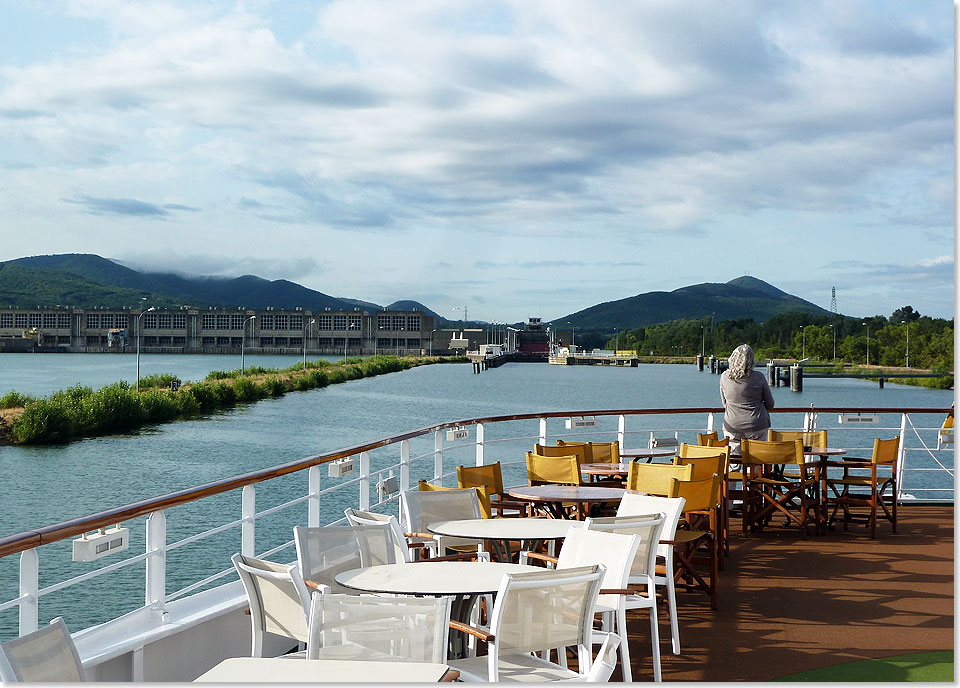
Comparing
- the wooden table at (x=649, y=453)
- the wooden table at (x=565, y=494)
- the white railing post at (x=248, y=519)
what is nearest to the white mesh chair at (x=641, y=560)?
the wooden table at (x=565, y=494)

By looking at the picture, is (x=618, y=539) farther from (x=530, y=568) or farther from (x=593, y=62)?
(x=593, y=62)

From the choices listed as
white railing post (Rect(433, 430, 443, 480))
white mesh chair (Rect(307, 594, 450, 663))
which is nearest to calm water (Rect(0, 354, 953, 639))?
white railing post (Rect(433, 430, 443, 480))

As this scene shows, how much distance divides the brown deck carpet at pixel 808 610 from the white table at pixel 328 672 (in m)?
1.82

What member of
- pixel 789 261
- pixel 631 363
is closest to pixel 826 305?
pixel 789 261

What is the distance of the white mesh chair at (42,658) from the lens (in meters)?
1.89

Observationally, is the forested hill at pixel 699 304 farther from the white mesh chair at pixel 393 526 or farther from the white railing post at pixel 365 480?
the white mesh chair at pixel 393 526

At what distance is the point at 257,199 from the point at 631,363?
177 ft

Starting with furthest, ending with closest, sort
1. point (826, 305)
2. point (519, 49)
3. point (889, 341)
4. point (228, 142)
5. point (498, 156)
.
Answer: point (826, 305) < point (889, 341) < point (228, 142) < point (498, 156) < point (519, 49)

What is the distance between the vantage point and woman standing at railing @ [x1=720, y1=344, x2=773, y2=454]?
7516mm

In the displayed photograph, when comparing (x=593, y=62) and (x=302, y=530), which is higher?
(x=593, y=62)

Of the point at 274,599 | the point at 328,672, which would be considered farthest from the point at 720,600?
the point at 328,672

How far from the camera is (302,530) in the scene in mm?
3357

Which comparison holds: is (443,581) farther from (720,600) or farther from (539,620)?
(720,600)

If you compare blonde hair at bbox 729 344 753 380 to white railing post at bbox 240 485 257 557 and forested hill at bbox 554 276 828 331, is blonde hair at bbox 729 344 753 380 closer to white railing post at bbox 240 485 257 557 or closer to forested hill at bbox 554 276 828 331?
white railing post at bbox 240 485 257 557
